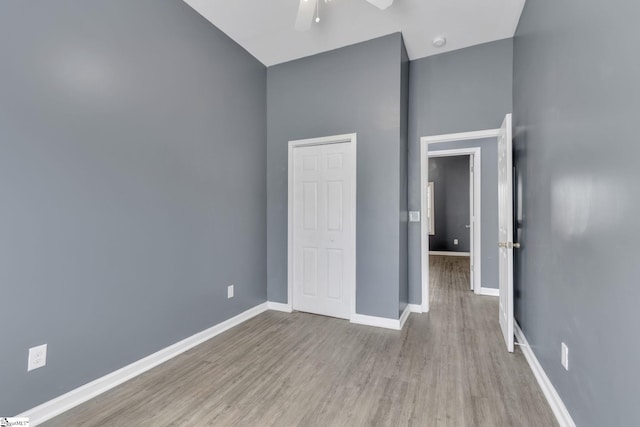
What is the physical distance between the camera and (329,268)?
3453 millimetres

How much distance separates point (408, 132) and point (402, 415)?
2903 millimetres

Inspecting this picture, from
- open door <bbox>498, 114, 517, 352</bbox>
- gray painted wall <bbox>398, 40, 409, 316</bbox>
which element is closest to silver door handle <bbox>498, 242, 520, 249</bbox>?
open door <bbox>498, 114, 517, 352</bbox>

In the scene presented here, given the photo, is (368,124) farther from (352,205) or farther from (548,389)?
(548,389)

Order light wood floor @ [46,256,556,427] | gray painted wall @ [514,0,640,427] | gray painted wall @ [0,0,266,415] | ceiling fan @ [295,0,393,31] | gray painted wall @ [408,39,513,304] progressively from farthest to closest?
gray painted wall @ [408,39,513,304]
ceiling fan @ [295,0,393,31]
light wood floor @ [46,256,556,427]
gray painted wall @ [0,0,266,415]
gray painted wall @ [514,0,640,427]

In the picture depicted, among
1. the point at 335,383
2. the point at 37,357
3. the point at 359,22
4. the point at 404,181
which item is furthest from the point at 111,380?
the point at 359,22

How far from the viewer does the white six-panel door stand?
3330mm

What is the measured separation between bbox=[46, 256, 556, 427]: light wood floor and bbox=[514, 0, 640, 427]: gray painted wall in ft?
1.28

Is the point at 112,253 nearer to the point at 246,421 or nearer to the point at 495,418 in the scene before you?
the point at 246,421

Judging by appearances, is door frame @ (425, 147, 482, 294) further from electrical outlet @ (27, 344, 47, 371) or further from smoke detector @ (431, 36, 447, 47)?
electrical outlet @ (27, 344, 47, 371)

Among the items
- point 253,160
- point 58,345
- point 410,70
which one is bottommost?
point 58,345

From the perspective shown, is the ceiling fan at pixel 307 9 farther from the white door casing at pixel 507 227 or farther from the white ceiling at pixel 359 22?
the white door casing at pixel 507 227

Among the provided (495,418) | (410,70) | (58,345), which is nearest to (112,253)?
(58,345)

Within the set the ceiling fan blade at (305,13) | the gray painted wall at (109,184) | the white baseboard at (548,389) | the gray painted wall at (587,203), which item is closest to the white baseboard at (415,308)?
the white baseboard at (548,389)

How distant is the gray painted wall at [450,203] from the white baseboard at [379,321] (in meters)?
5.59
